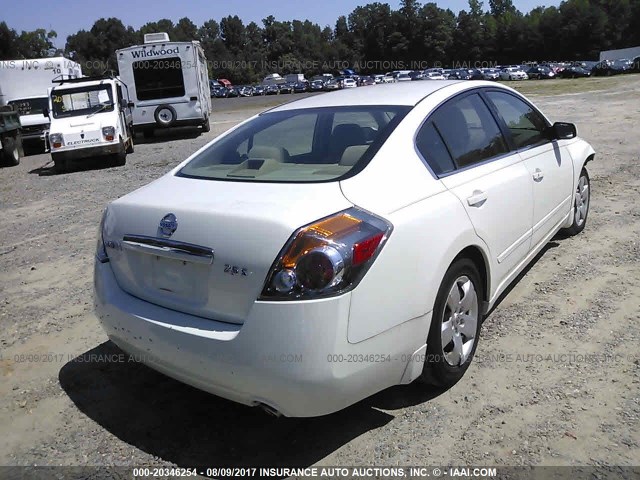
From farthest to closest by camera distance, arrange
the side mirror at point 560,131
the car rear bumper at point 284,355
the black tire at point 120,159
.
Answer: the black tire at point 120,159
the side mirror at point 560,131
the car rear bumper at point 284,355

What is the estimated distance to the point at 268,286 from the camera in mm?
2447

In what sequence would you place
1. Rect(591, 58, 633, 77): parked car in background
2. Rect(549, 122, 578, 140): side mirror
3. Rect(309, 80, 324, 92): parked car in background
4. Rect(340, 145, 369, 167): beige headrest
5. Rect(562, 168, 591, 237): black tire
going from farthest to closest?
Rect(309, 80, 324, 92): parked car in background → Rect(591, 58, 633, 77): parked car in background → Rect(562, 168, 591, 237): black tire → Rect(549, 122, 578, 140): side mirror → Rect(340, 145, 369, 167): beige headrest

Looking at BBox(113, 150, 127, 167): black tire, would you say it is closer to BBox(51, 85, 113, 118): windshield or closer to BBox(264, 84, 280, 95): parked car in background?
BBox(51, 85, 113, 118): windshield

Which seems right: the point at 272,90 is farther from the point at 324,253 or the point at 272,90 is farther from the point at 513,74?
the point at 324,253

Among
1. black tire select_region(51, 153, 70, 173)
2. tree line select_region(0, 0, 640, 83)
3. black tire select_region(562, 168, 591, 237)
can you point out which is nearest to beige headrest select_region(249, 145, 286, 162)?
black tire select_region(562, 168, 591, 237)

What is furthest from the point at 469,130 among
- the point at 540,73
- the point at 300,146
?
the point at 540,73

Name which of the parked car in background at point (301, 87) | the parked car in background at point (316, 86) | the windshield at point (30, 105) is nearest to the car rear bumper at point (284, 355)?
the windshield at point (30, 105)

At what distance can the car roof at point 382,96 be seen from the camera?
11.6ft

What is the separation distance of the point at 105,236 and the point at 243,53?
393 feet

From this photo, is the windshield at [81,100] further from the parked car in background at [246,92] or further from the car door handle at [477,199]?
the parked car in background at [246,92]

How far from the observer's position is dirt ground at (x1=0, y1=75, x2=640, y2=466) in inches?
110

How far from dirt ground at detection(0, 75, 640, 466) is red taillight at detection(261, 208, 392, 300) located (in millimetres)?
905

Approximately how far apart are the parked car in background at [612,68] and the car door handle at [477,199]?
5397 centimetres

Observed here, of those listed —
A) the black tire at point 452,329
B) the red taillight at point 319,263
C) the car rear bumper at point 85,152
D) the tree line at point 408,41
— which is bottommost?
the black tire at point 452,329
